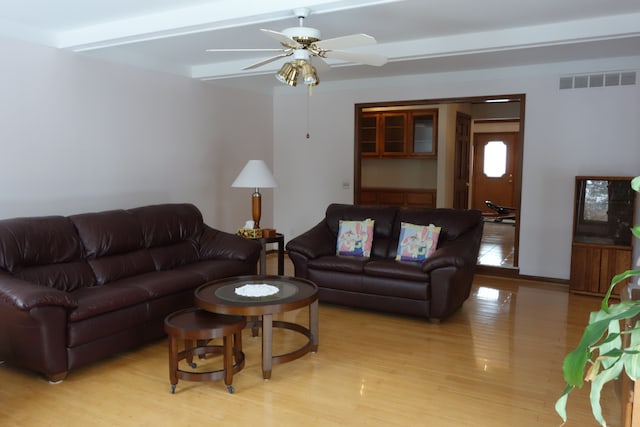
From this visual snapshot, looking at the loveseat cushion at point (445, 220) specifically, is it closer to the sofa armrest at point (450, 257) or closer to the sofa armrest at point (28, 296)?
the sofa armrest at point (450, 257)

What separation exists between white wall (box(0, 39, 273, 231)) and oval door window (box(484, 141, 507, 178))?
23.2ft

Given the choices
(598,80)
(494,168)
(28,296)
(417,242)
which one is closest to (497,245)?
(598,80)

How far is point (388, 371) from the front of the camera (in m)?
3.47

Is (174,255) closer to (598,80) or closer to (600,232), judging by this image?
(600,232)

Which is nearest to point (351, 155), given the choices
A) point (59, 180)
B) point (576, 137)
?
point (576, 137)

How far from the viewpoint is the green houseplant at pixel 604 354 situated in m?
1.28

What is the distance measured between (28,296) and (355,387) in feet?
6.66

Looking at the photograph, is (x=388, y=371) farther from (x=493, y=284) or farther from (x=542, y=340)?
(x=493, y=284)

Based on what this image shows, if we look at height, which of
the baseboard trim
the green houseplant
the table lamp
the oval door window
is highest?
the oval door window

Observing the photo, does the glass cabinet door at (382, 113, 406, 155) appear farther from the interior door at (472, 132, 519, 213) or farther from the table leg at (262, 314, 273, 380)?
the table leg at (262, 314, 273, 380)

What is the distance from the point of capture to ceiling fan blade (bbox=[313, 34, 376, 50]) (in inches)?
121

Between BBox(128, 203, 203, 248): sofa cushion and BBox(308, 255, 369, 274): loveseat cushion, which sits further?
BBox(308, 255, 369, 274): loveseat cushion

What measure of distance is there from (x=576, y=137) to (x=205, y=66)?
13.7 ft

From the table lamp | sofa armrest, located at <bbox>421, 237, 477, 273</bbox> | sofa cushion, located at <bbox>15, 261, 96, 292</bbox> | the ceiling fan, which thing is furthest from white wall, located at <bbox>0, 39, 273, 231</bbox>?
sofa armrest, located at <bbox>421, 237, 477, 273</bbox>
